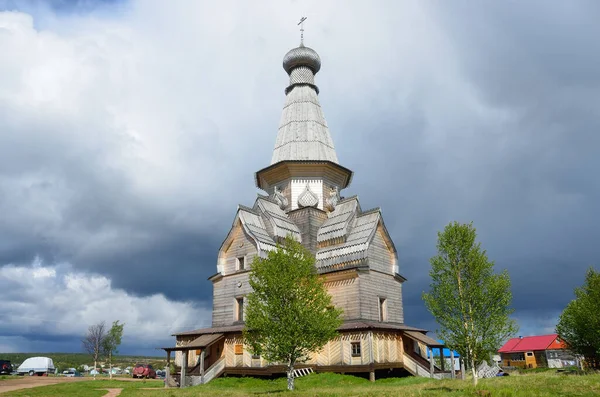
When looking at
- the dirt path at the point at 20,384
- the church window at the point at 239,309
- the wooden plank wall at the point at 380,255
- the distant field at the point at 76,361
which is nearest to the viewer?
the dirt path at the point at 20,384

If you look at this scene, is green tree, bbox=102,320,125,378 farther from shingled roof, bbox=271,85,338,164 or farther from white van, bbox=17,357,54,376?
shingled roof, bbox=271,85,338,164

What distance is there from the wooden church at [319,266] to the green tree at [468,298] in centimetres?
695

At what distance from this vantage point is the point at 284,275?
2127cm

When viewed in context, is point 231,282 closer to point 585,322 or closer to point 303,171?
point 303,171

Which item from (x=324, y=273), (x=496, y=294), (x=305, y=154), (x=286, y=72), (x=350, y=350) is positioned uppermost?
(x=286, y=72)

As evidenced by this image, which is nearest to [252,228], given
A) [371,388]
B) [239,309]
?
[239,309]

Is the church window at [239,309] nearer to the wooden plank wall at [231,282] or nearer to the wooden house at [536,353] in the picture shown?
the wooden plank wall at [231,282]

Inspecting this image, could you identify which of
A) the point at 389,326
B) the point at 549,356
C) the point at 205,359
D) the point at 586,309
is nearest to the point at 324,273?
the point at 389,326

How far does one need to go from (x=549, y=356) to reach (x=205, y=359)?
49510 millimetres

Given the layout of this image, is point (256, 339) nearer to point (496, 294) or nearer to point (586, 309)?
point (496, 294)

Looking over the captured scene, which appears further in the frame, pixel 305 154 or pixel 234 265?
pixel 305 154

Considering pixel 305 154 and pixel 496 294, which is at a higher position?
pixel 305 154

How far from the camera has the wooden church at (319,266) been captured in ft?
91.1

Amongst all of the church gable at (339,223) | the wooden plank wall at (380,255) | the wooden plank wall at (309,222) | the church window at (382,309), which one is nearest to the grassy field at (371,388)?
the church window at (382,309)
